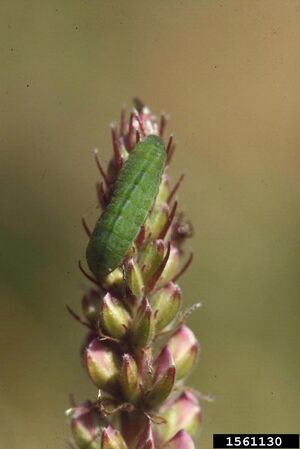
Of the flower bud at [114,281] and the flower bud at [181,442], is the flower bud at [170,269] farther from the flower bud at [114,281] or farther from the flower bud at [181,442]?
the flower bud at [181,442]

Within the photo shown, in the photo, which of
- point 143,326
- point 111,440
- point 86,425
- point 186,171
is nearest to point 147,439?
point 111,440

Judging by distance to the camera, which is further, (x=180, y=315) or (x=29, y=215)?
(x=29, y=215)

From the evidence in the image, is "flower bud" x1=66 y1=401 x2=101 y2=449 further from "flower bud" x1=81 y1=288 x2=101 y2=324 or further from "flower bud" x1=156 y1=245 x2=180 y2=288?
"flower bud" x1=156 y1=245 x2=180 y2=288

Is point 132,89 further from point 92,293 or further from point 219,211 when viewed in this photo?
point 92,293

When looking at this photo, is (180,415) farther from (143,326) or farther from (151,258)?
(151,258)

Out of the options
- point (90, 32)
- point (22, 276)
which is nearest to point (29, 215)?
point (22, 276)

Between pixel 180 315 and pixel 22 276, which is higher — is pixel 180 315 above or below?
below
